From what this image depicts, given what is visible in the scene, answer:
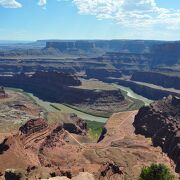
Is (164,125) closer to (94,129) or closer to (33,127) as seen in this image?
(94,129)

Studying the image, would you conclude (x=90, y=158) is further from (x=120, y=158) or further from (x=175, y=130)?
(x=175, y=130)

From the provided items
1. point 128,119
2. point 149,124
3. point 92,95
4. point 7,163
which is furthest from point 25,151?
point 92,95

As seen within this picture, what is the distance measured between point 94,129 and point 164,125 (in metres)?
36.7

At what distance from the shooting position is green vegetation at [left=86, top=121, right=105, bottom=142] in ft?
446

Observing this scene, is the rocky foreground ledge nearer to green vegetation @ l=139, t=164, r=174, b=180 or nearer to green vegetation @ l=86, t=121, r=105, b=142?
green vegetation @ l=86, t=121, r=105, b=142

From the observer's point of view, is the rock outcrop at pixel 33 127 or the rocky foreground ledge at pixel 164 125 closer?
the rock outcrop at pixel 33 127

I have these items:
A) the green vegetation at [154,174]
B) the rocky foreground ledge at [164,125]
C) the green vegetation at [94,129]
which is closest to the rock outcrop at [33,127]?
the rocky foreground ledge at [164,125]

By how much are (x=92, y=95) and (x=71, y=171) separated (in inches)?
5036

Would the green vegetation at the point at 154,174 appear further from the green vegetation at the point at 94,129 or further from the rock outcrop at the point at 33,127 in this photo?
the green vegetation at the point at 94,129

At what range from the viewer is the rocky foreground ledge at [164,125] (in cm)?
10345

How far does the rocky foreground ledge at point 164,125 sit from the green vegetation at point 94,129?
13766mm

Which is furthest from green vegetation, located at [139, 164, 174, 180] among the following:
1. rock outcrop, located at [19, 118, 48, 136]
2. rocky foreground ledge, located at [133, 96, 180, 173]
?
rock outcrop, located at [19, 118, 48, 136]

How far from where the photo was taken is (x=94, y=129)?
14950cm

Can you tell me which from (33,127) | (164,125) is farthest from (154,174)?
(164,125)
